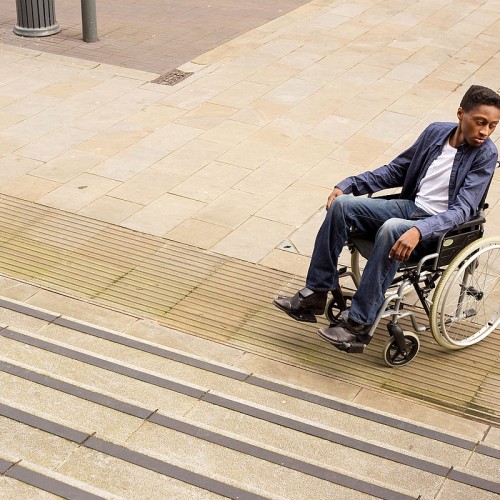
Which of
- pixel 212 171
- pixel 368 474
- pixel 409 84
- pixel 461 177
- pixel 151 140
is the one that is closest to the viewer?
pixel 368 474

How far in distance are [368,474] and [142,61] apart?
718cm

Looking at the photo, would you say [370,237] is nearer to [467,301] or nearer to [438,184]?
[438,184]

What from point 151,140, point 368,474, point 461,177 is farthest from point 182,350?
point 151,140

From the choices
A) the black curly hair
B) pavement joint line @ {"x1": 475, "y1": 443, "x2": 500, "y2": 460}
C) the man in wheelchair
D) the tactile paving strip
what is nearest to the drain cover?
the tactile paving strip

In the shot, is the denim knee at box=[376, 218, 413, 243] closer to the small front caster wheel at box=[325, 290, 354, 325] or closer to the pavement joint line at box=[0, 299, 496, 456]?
the small front caster wheel at box=[325, 290, 354, 325]

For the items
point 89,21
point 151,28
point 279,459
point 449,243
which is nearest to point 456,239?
point 449,243

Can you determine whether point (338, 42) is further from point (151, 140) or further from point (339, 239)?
point (339, 239)

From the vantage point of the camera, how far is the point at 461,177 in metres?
5.24

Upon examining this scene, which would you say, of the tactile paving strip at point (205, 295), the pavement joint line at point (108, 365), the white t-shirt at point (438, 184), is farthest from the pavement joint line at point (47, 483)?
the white t-shirt at point (438, 184)

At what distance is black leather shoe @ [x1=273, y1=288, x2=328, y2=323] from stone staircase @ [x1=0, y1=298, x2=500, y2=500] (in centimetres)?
53

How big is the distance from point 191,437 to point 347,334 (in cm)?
120

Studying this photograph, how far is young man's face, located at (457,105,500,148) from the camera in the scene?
16.7 ft

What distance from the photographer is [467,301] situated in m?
5.55

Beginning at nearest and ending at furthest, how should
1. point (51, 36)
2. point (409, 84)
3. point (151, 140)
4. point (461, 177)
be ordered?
point (461, 177), point (151, 140), point (409, 84), point (51, 36)
